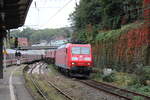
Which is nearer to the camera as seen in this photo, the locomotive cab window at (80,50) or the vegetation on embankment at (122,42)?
the vegetation on embankment at (122,42)

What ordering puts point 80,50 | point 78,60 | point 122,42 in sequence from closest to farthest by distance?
point 78,60, point 80,50, point 122,42

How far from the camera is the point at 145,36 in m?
26.6

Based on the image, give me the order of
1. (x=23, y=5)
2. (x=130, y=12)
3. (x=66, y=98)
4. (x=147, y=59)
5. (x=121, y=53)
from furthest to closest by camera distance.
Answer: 1. (x=130, y=12)
2. (x=121, y=53)
3. (x=147, y=59)
4. (x=66, y=98)
5. (x=23, y=5)

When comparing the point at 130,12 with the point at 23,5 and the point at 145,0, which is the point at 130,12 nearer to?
the point at 145,0

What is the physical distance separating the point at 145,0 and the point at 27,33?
286 feet

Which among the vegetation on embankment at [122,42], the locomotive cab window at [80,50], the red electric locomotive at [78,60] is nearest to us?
the vegetation on embankment at [122,42]

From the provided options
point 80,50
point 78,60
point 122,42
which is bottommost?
point 78,60

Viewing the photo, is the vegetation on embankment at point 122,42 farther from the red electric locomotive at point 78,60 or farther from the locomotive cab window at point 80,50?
the locomotive cab window at point 80,50

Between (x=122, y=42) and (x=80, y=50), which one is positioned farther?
(x=122, y=42)

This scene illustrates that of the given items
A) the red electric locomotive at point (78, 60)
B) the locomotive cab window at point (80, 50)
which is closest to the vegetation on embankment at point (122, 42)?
the red electric locomotive at point (78, 60)

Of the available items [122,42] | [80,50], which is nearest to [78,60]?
[80,50]

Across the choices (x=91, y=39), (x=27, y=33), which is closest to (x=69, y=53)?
(x=91, y=39)

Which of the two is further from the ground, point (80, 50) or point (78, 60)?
point (80, 50)

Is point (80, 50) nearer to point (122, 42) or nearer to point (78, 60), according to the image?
point (78, 60)
